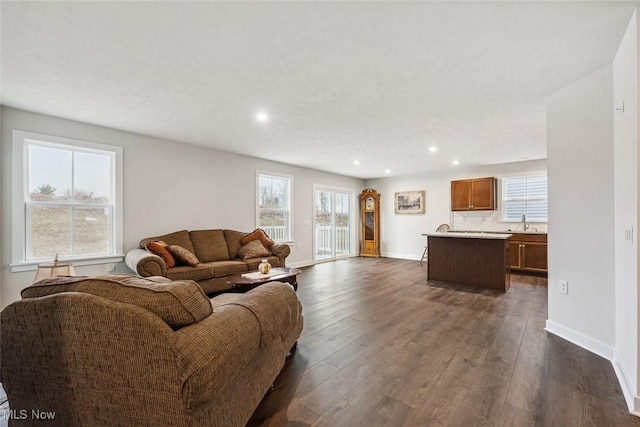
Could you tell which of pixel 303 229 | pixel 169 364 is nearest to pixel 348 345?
pixel 169 364

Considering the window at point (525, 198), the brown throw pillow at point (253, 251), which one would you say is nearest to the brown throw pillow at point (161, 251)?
the brown throw pillow at point (253, 251)

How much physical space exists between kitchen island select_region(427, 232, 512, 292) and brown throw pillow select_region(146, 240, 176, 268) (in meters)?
4.16

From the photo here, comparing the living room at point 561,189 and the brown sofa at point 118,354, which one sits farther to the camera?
the living room at point 561,189

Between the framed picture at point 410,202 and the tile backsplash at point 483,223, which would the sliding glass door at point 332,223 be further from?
the tile backsplash at point 483,223

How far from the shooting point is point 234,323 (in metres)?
1.21

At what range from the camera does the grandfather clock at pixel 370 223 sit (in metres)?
8.12

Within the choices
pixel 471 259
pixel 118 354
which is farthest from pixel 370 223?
pixel 118 354

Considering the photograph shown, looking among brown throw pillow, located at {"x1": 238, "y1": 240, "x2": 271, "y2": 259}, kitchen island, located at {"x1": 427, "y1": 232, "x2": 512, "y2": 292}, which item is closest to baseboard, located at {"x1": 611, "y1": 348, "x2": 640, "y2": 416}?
kitchen island, located at {"x1": 427, "y1": 232, "x2": 512, "y2": 292}

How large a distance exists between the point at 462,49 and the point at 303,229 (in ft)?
16.8

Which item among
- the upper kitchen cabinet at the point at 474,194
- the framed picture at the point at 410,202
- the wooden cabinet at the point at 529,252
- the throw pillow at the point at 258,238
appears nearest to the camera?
the throw pillow at the point at 258,238

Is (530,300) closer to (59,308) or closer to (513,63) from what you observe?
(513,63)

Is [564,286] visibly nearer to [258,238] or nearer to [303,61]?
[303,61]

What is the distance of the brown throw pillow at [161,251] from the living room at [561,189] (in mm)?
520

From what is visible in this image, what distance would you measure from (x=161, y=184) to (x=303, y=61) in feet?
10.7
